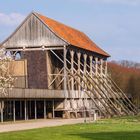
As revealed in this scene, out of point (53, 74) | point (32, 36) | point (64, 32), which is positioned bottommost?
point (53, 74)

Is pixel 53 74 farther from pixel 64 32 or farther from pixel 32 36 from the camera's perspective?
pixel 64 32

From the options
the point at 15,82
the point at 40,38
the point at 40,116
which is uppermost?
the point at 40,38

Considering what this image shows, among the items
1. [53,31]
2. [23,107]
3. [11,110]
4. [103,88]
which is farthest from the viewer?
[103,88]

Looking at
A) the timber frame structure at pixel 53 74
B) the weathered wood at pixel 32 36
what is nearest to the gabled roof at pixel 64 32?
the timber frame structure at pixel 53 74

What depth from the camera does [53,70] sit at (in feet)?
239

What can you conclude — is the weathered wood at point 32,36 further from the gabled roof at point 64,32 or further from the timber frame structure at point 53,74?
the gabled roof at point 64,32

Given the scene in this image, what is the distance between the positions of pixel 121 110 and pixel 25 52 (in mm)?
15982

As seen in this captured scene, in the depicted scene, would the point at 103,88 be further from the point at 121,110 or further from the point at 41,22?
the point at 41,22

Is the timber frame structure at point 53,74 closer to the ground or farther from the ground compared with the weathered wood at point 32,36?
closer to the ground

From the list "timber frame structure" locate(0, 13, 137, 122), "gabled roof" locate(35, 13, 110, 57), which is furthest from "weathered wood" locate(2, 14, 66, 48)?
"gabled roof" locate(35, 13, 110, 57)

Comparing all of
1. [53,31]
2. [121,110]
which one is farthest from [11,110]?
[121,110]

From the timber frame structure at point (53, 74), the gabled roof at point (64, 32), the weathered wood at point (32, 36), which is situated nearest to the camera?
the timber frame structure at point (53, 74)

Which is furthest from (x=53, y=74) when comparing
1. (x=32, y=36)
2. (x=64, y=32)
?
(x=64, y=32)

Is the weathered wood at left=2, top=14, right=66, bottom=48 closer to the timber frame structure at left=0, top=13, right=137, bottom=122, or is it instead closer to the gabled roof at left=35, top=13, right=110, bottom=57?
the timber frame structure at left=0, top=13, right=137, bottom=122
